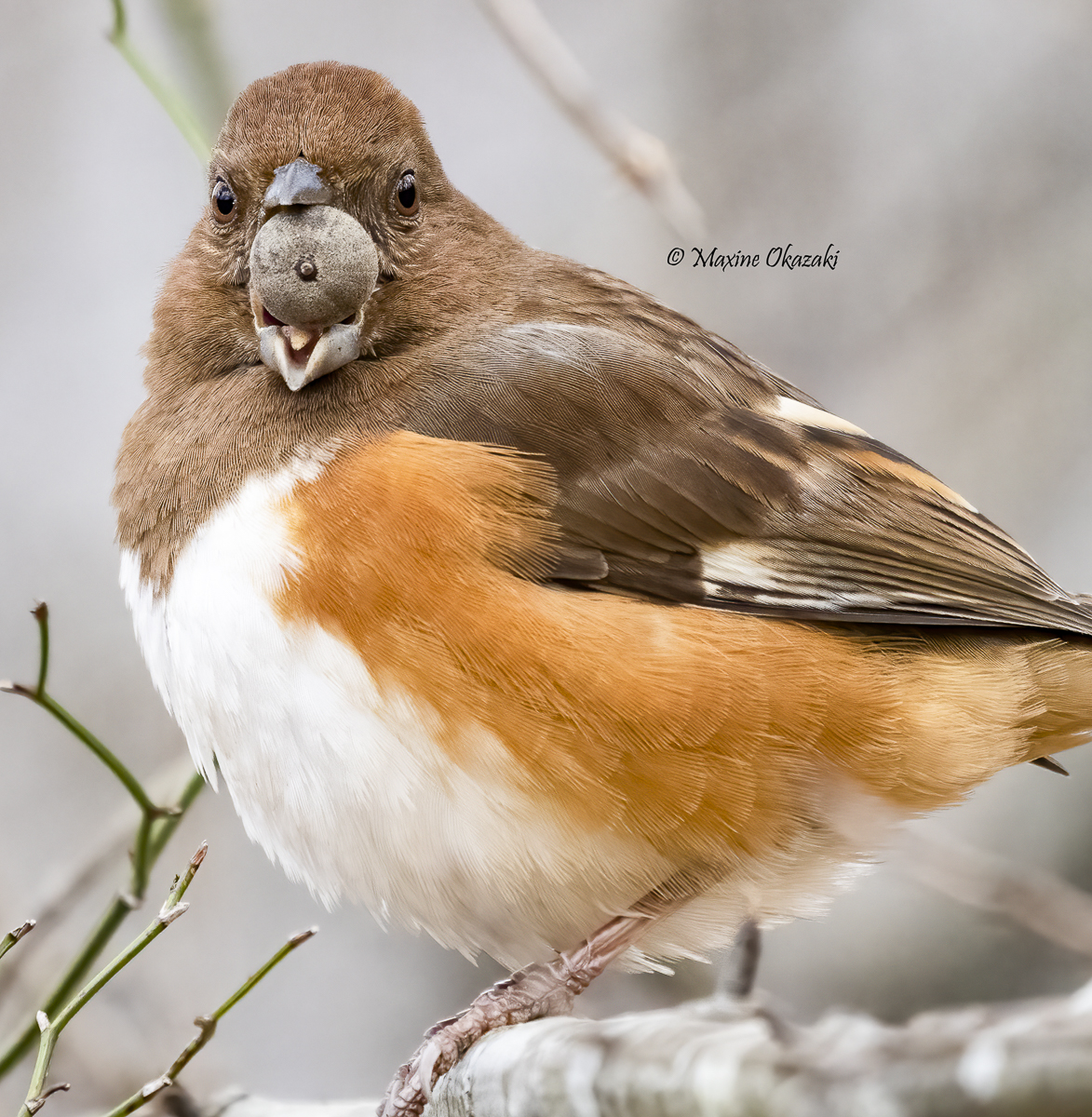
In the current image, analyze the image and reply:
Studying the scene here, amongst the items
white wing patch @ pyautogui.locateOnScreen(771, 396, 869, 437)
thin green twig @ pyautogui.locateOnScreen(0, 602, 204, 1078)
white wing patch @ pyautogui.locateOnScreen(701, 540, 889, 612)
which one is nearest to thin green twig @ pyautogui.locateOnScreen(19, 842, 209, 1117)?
thin green twig @ pyautogui.locateOnScreen(0, 602, 204, 1078)

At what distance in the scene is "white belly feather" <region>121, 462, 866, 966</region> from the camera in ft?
5.37

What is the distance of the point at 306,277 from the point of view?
1.72 metres

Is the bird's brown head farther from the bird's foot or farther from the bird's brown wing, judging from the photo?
the bird's foot

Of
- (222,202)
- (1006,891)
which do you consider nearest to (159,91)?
(222,202)

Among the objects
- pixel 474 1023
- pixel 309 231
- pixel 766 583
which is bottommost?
pixel 474 1023

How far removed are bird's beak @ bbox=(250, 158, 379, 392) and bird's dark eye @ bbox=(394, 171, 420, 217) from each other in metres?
0.13

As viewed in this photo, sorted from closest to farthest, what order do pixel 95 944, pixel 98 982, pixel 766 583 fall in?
1. pixel 98 982
2. pixel 95 944
3. pixel 766 583

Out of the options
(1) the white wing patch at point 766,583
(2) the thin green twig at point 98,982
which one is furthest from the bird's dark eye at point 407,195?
(2) the thin green twig at point 98,982

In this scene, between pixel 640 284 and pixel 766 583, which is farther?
pixel 640 284

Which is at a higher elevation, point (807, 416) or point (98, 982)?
point (807, 416)

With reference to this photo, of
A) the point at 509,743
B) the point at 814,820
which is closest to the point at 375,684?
the point at 509,743

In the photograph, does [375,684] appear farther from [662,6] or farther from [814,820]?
[662,6]

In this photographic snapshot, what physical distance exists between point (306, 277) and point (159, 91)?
439 millimetres

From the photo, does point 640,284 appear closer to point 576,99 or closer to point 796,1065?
point 576,99
